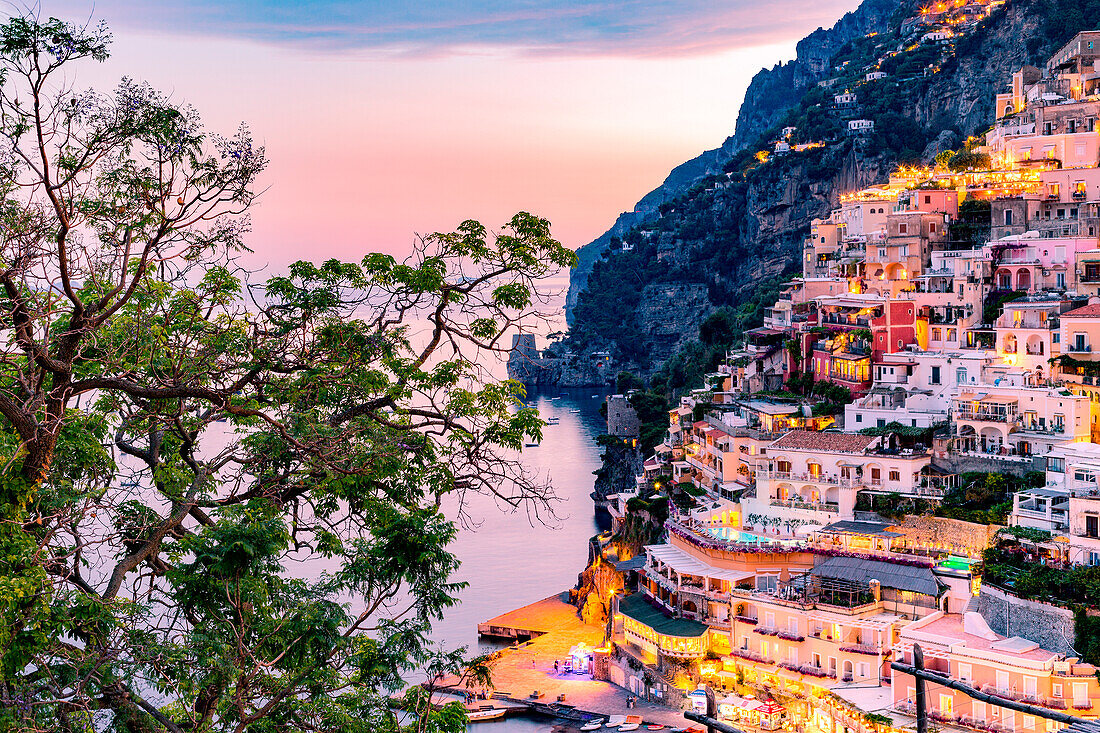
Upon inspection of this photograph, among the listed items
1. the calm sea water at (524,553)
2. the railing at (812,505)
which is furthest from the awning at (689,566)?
the calm sea water at (524,553)

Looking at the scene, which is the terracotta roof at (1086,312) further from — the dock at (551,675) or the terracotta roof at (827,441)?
the dock at (551,675)

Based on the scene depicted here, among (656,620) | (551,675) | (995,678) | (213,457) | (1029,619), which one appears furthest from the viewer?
(551,675)

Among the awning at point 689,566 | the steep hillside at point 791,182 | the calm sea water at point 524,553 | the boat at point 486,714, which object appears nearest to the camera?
the awning at point 689,566

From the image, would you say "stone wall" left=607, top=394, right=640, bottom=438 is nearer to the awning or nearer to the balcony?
the balcony

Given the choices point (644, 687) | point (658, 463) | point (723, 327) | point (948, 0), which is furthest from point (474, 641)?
point (948, 0)

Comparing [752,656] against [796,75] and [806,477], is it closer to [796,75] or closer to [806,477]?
[806,477]

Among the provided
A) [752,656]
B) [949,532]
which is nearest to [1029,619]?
[949,532]

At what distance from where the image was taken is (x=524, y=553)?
45406 millimetres

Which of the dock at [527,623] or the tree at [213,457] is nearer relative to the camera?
the tree at [213,457]

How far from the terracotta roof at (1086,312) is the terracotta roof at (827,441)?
5.64 meters

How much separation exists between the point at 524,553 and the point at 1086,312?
24002mm

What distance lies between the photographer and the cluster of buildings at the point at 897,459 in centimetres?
2233

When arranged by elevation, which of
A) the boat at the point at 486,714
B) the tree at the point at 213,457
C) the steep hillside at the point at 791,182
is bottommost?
the boat at the point at 486,714

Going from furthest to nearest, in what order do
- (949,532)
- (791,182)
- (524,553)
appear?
(791,182)
(524,553)
(949,532)
